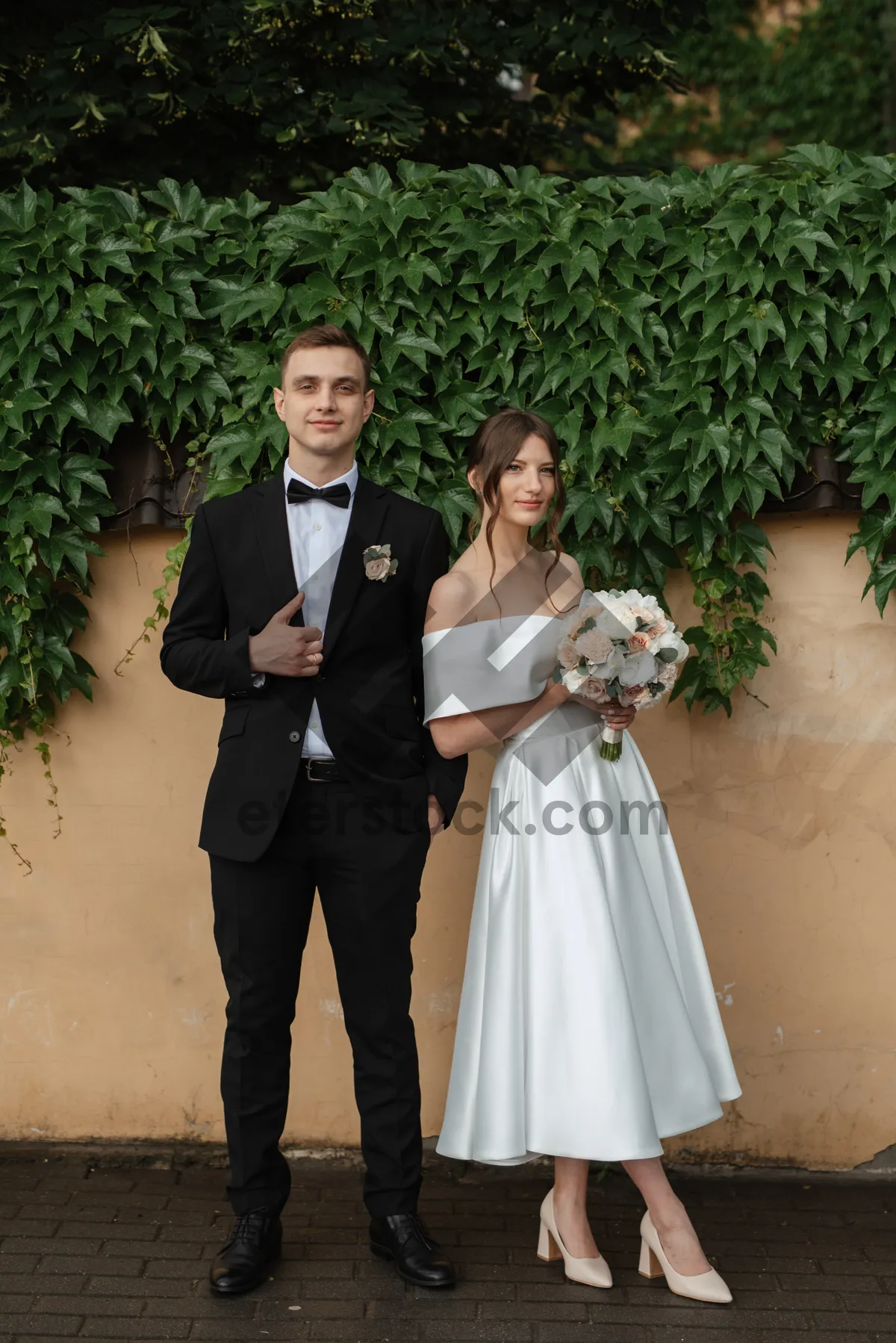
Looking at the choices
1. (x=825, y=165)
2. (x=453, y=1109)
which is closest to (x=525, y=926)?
(x=453, y=1109)

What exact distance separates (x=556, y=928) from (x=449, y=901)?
3.57 ft

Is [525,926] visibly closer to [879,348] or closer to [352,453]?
[352,453]

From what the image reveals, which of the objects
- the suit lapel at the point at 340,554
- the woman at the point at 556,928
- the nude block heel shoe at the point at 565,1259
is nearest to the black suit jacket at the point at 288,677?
the suit lapel at the point at 340,554

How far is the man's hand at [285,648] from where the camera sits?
3275 millimetres

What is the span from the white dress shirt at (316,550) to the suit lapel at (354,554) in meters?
0.03

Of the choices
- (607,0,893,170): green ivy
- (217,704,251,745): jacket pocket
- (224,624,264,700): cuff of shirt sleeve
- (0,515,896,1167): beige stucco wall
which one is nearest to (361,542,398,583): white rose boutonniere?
(224,624,264,700): cuff of shirt sleeve

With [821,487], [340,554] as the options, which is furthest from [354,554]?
[821,487]

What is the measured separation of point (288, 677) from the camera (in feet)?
11.2

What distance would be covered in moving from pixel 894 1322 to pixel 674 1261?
0.59 m

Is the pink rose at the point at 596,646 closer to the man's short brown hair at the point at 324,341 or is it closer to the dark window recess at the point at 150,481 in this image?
the man's short brown hair at the point at 324,341

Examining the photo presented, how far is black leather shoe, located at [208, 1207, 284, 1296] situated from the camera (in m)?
3.45

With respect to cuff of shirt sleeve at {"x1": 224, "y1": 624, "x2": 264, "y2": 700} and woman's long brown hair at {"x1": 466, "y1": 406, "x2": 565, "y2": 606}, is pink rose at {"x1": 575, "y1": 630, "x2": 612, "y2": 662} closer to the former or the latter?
woman's long brown hair at {"x1": 466, "y1": 406, "x2": 565, "y2": 606}

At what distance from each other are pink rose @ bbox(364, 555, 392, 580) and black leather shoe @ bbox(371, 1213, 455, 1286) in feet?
5.81

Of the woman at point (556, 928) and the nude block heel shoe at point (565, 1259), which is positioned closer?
the woman at point (556, 928)
